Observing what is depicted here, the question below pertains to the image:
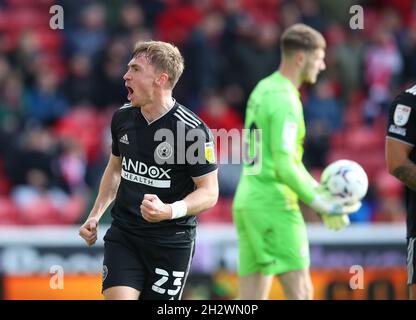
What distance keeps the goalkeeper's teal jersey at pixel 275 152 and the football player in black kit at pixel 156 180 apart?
1562 mm

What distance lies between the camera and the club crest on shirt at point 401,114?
662 centimetres

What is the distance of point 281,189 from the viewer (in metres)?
8.41

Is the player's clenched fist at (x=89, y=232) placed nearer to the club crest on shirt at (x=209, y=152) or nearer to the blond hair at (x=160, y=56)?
the club crest on shirt at (x=209, y=152)

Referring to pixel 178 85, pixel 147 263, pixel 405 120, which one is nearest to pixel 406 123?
pixel 405 120

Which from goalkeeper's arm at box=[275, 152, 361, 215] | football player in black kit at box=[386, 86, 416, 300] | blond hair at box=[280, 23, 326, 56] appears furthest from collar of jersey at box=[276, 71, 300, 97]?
football player in black kit at box=[386, 86, 416, 300]

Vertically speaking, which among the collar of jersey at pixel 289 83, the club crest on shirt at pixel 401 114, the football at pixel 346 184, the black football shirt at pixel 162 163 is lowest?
the football at pixel 346 184

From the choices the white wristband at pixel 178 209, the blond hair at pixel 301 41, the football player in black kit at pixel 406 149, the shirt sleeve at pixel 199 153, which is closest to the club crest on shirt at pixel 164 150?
the shirt sleeve at pixel 199 153

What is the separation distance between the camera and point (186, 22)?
635 inches

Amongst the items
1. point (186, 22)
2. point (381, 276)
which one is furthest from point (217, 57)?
point (381, 276)

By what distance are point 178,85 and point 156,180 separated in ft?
27.2

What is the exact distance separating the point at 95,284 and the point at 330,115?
5.13 m

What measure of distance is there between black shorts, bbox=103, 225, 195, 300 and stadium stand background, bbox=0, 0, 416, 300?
20.1ft

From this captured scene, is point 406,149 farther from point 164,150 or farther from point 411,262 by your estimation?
point 164,150
